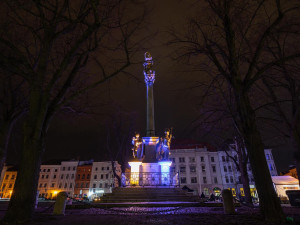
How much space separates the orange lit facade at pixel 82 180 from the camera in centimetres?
6172

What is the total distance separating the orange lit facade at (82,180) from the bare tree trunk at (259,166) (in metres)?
64.2

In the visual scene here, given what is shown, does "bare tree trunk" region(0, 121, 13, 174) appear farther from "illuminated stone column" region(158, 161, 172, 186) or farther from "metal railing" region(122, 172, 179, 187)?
"illuminated stone column" region(158, 161, 172, 186)

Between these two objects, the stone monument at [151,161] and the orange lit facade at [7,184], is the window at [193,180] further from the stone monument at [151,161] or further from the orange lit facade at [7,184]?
the orange lit facade at [7,184]

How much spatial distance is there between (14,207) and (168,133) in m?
13.8

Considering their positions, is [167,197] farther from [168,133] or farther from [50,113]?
[50,113]

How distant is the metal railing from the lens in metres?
15.2

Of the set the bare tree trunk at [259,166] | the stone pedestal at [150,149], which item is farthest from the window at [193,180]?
the bare tree trunk at [259,166]

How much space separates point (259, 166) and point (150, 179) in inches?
423

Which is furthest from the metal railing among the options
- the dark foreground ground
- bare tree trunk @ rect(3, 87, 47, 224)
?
bare tree trunk @ rect(3, 87, 47, 224)

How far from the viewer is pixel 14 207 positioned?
5.32m

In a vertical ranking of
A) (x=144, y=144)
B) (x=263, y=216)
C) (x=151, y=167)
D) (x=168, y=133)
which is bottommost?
(x=263, y=216)

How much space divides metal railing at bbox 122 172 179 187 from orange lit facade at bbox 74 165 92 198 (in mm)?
52888

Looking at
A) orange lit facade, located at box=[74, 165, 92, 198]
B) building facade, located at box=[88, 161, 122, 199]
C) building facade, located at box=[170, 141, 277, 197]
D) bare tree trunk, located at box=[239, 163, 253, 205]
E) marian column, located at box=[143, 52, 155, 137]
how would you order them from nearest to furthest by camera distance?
bare tree trunk, located at box=[239, 163, 253, 205] → marian column, located at box=[143, 52, 155, 137] → building facade, located at box=[170, 141, 277, 197] → building facade, located at box=[88, 161, 122, 199] → orange lit facade, located at box=[74, 165, 92, 198]

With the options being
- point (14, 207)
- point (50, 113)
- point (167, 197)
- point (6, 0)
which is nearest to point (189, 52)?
point (50, 113)
